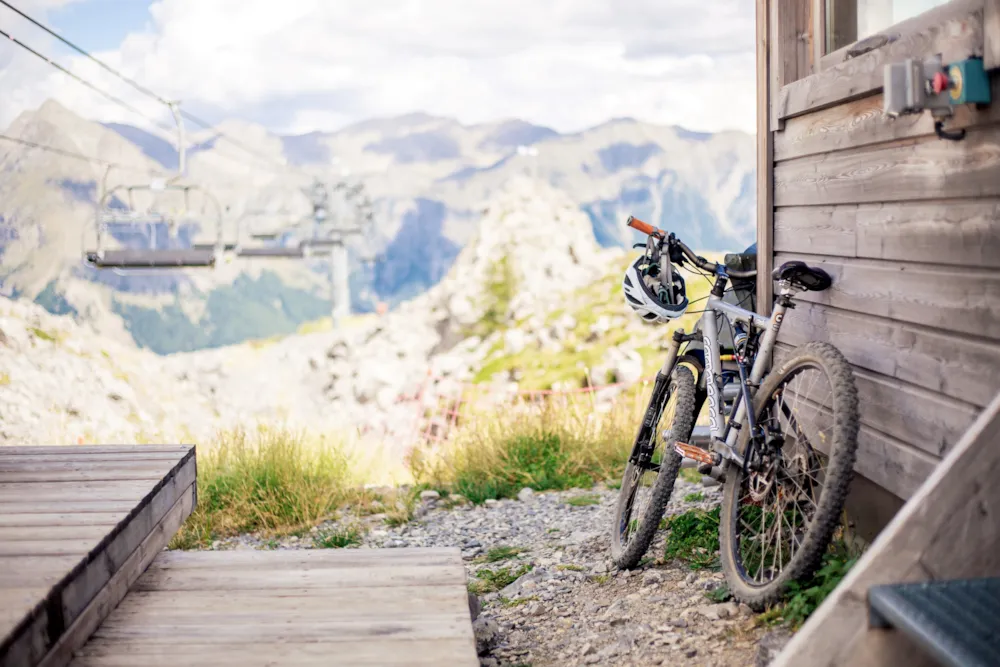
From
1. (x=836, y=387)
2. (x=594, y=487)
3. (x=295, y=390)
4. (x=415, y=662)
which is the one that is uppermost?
(x=836, y=387)

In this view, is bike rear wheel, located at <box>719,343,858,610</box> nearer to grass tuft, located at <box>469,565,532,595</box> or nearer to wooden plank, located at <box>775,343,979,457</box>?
wooden plank, located at <box>775,343,979,457</box>

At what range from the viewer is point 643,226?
12.2ft

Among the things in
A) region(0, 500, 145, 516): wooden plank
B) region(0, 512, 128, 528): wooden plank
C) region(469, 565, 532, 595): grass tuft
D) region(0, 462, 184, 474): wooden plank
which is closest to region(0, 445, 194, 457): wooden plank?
region(0, 462, 184, 474): wooden plank

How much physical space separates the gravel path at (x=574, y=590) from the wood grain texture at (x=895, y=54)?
1.69m

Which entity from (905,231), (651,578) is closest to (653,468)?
(651,578)

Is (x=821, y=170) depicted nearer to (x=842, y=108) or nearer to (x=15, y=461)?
(x=842, y=108)

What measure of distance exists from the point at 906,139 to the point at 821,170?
2.07 feet

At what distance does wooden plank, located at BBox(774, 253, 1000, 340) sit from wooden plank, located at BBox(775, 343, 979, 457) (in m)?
0.21

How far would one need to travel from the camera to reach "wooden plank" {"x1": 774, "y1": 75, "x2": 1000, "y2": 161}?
92.7 inches

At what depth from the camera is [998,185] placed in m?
2.28

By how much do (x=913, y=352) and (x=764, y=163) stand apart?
139 cm

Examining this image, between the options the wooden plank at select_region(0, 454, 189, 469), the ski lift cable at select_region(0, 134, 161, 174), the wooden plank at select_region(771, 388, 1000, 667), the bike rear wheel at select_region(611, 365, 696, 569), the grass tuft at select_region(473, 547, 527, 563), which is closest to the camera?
A: the wooden plank at select_region(771, 388, 1000, 667)

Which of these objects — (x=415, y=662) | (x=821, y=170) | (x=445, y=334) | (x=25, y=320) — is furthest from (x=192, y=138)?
(x=445, y=334)

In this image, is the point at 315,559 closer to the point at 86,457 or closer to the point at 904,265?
the point at 86,457
